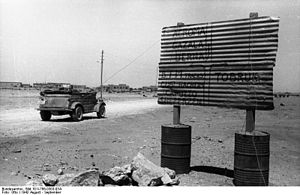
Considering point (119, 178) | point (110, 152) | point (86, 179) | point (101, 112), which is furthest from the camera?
point (101, 112)

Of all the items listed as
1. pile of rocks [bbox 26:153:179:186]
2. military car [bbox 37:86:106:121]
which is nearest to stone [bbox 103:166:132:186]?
pile of rocks [bbox 26:153:179:186]

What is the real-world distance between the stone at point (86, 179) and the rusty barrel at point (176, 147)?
66.0 inches

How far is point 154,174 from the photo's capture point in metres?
5.64

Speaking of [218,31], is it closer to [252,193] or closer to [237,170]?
[237,170]

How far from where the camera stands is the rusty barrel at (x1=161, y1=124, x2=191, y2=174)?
22.4 ft

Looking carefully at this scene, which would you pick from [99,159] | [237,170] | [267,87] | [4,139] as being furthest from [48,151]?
[267,87]

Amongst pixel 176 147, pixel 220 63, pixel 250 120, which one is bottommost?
pixel 176 147

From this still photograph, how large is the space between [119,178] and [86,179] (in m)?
0.51

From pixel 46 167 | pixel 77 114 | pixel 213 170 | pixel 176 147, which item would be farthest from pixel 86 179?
pixel 77 114

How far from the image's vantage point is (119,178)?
568 cm

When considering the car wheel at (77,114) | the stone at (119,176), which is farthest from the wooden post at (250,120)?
the car wheel at (77,114)

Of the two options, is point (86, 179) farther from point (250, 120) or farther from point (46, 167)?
point (250, 120)

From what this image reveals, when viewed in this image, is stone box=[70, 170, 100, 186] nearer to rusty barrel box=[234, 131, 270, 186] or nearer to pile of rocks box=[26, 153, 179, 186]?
pile of rocks box=[26, 153, 179, 186]

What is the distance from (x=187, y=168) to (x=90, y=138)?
541 cm
